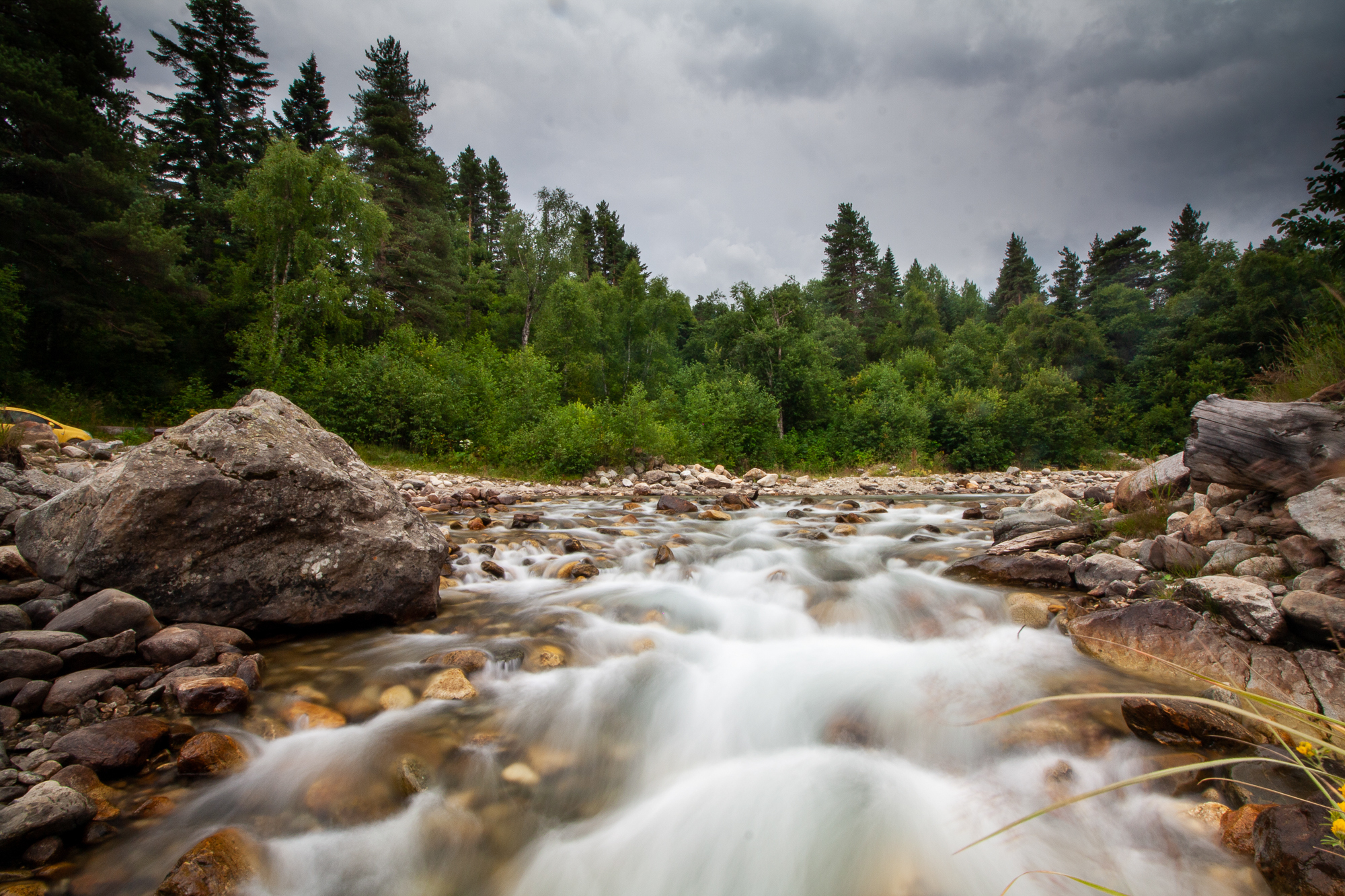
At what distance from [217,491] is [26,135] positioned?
20370mm

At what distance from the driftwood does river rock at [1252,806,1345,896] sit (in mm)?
3195

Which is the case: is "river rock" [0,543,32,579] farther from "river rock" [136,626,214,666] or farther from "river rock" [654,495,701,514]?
"river rock" [654,495,701,514]

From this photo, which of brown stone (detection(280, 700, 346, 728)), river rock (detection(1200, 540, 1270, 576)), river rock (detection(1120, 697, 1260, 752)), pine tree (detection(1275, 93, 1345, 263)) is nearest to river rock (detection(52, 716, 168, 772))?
brown stone (detection(280, 700, 346, 728))

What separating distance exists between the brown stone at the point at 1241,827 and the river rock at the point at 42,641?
5.86m

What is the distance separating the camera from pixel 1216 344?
31984 mm

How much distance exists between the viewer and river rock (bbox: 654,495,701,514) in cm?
1112

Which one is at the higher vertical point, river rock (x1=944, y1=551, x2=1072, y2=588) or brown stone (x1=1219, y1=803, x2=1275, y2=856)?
river rock (x1=944, y1=551, x2=1072, y2=588)

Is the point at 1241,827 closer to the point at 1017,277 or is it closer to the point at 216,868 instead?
the point at 216,868

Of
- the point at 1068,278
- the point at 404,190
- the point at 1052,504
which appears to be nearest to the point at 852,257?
the point at 1068,278

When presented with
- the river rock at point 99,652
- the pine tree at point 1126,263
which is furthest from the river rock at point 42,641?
the pine tree at point 1126,263

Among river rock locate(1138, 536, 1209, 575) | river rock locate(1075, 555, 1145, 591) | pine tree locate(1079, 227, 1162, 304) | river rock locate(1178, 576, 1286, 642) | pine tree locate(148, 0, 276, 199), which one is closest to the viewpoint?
river rock locate(1178, 576, 1286, 642)

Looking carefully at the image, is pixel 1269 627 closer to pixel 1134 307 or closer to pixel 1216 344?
pixel 1216 344

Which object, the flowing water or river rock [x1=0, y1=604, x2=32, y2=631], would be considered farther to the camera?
→ river rock [x1=0, y1=604, x2=32, y2=631]

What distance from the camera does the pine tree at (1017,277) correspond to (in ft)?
213
